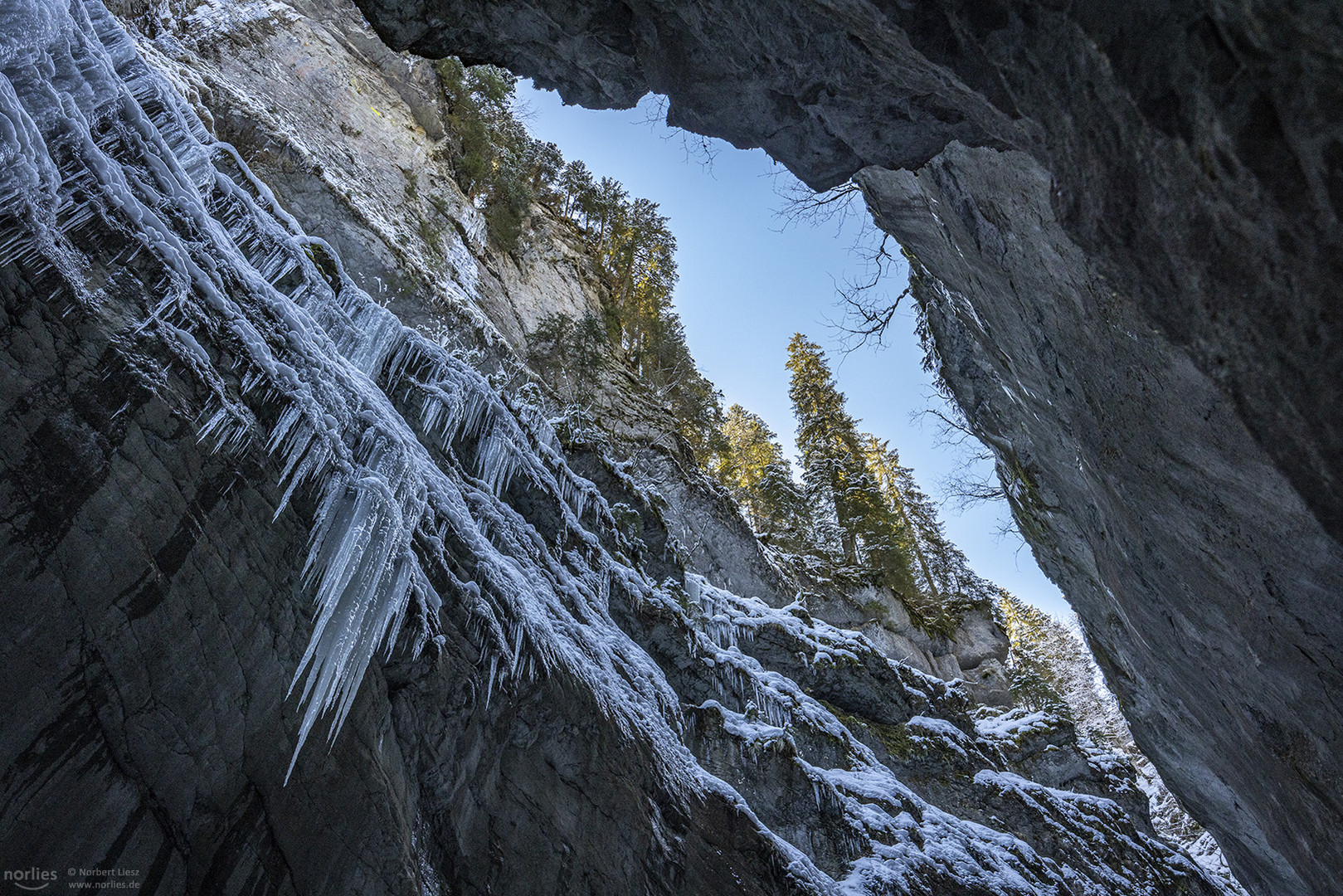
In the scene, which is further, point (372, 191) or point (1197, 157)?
point (372, 191)

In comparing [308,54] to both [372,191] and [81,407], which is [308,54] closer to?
[372,191]

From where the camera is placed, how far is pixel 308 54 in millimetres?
15305

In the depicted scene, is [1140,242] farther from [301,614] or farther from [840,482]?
[840,482]

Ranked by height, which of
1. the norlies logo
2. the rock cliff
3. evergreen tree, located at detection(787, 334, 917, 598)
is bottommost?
the norlies logo

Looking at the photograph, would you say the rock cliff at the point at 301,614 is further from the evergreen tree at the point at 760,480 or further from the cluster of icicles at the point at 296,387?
the evergreen tree at the point at 760,480

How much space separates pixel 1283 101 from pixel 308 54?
18.8m

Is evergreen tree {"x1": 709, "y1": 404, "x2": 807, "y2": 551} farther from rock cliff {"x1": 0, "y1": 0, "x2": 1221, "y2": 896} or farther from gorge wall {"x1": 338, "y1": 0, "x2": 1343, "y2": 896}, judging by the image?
gorge wall {"x1": 338, "y1": 0, "x2": 1343, "y2": 896}

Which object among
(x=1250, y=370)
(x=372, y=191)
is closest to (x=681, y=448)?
(x=372, y=191)

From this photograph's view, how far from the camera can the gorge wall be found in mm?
1768

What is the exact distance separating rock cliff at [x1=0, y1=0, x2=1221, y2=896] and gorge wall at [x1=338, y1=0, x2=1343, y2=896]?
2456mm

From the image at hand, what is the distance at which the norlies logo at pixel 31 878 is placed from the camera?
2.81 metres

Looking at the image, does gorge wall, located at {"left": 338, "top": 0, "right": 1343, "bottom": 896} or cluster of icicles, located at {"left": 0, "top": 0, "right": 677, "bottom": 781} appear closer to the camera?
gorge wall, located at {"left": 338, "top": 0, "right": 1343, "bottom": 896}

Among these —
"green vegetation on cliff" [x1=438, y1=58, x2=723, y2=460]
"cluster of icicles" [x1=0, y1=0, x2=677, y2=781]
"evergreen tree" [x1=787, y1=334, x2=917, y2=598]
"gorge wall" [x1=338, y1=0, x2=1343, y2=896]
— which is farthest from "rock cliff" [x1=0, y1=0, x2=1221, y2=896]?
"evergreen tree" [x1=787, y1=334, x2=917, y2=598]

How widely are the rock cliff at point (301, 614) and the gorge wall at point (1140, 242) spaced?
2.46m
